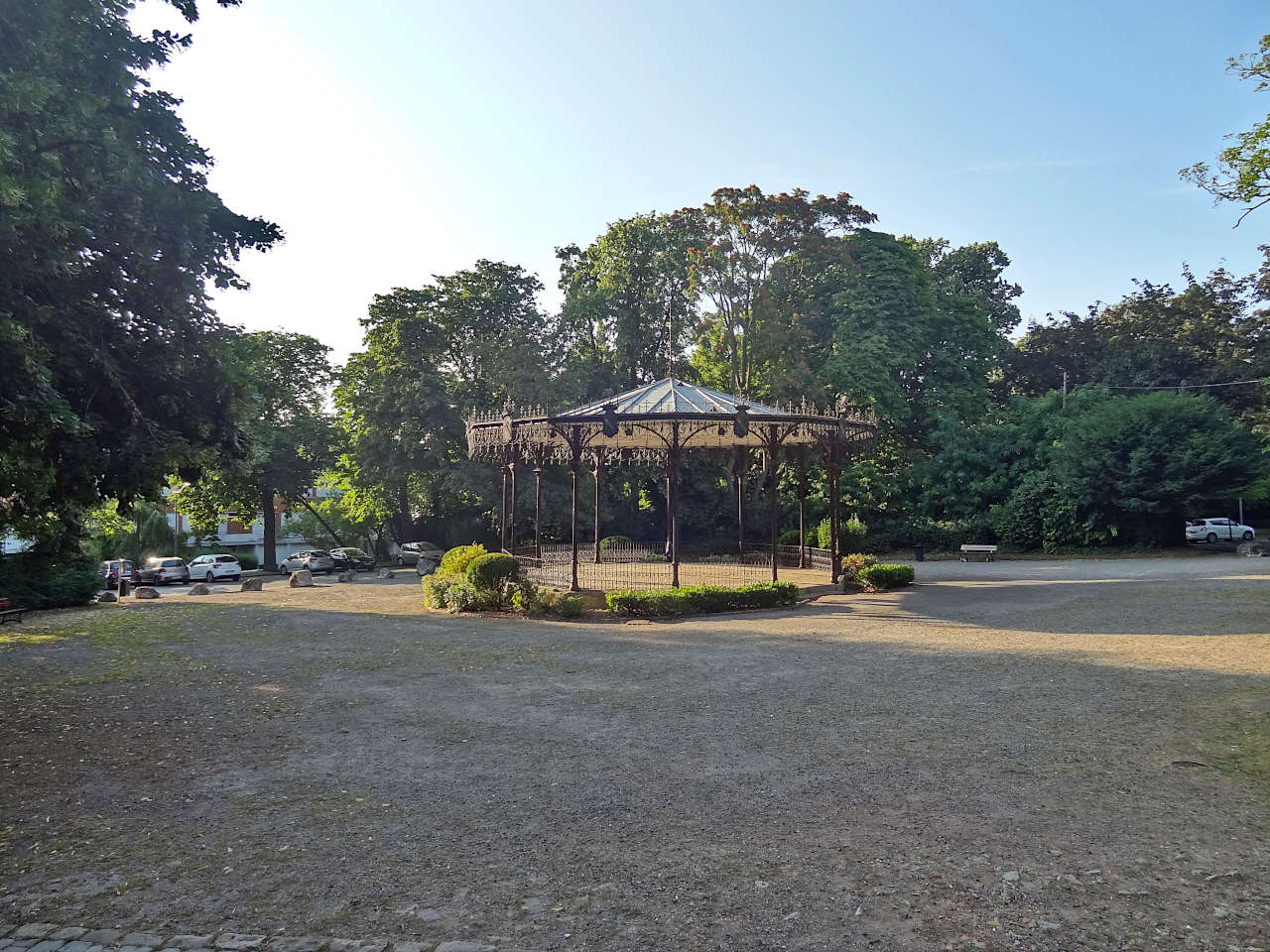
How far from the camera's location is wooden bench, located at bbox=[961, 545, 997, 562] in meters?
28.7

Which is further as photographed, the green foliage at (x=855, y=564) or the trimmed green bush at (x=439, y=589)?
the green foliage at (x=855, y=564)

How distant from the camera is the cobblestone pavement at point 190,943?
367 cm

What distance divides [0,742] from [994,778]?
27.6 feet

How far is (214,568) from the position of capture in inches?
1422

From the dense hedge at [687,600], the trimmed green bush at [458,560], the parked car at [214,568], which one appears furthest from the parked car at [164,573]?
the dense hedge at [687,600]

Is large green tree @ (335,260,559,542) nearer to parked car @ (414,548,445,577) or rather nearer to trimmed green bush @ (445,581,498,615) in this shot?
parked car @ (414,548,445,577)

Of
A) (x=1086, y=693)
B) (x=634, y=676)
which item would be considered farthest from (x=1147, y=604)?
(x=634, y=676)

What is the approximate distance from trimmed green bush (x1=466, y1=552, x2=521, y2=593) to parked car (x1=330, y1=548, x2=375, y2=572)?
24415 mm

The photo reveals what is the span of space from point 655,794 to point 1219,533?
36824 millimetres

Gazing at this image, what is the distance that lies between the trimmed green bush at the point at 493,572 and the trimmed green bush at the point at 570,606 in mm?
1542

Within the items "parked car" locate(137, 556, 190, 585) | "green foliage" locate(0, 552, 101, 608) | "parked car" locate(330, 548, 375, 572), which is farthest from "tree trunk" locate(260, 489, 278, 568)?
"green foliage" locate(0, 552, 101, 608)

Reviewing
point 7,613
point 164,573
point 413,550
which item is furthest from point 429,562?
point 7,613

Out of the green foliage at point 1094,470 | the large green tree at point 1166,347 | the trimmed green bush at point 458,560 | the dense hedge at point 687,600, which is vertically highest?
the large green tree at point 1166,347

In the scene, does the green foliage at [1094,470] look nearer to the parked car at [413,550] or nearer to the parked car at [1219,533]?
the parked car at [1219,533]
